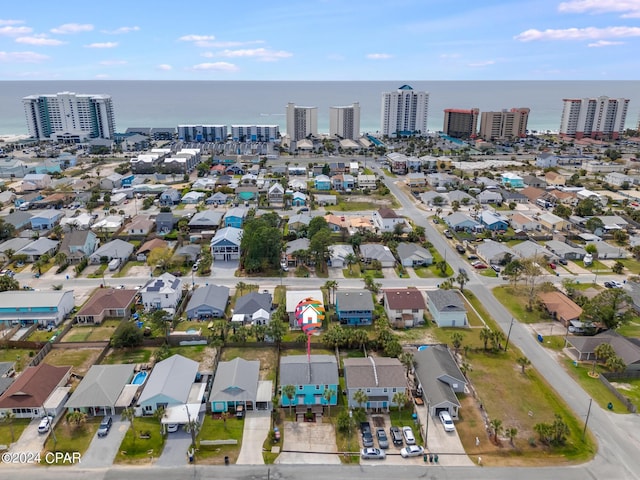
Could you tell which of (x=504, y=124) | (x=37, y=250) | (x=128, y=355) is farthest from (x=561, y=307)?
(x=504, y=124)

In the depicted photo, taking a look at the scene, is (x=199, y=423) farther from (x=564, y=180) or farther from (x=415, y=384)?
(x=564, y=180)

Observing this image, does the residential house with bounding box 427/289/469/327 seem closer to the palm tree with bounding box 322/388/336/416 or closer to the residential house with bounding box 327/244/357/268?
the residential house with bounding box 327/244/357/268

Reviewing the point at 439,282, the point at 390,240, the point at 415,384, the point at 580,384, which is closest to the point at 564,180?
the point at 390,240

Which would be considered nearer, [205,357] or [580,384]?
[580,384]

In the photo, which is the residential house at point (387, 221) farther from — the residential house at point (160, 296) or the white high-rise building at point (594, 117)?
the white high-rise building at point (594, 117)

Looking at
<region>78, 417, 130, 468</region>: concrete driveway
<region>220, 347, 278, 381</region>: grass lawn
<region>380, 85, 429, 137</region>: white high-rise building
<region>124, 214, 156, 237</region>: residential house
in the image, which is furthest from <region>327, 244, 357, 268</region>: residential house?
<region>380, 85, 429, 137</region>: white high-rise building

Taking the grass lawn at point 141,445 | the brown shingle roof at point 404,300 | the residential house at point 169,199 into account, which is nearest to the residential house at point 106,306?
the grass lawn at point 141,445

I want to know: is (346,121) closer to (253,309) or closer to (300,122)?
(300,122)
